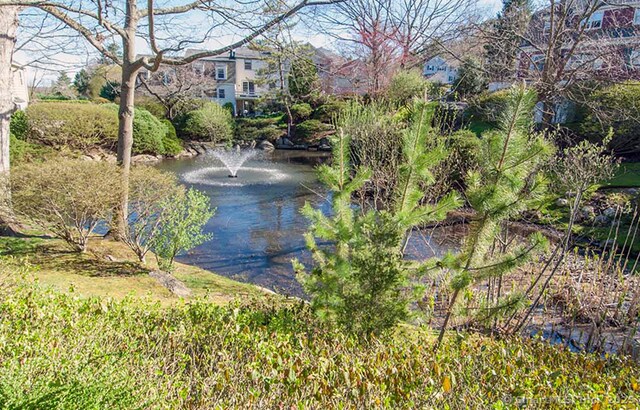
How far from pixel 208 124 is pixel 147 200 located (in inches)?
811

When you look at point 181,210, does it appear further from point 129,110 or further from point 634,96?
point 634,96

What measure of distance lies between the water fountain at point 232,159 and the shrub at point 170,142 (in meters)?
2.24

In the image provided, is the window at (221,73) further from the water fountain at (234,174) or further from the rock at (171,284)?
the rock at (171,284)

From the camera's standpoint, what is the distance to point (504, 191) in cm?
308

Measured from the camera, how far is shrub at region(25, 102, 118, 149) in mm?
17484

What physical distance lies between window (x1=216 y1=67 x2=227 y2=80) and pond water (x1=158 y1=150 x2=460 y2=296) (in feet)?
67.4

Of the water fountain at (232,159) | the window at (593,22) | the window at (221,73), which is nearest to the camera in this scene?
the window at (593,22)

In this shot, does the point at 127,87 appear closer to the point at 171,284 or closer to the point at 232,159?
the point at 171,284

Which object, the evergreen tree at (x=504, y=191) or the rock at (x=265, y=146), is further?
the rock at (x=265, y=146)

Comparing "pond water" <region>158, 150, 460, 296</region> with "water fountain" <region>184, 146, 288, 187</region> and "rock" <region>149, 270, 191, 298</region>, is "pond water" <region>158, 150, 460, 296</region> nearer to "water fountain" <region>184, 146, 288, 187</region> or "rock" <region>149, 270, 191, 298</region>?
"water fountain" <region>184, 146, 288, 187</region>

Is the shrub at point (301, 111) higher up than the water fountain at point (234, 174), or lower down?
higher up

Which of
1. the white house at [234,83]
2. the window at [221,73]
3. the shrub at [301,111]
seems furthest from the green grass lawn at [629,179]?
the window at [221,73]

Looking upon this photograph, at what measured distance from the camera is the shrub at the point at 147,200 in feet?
23.3

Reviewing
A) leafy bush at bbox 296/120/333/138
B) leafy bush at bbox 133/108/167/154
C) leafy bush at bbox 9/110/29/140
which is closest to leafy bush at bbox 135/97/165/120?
leafy bush at bbox 133/108/167/154
